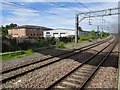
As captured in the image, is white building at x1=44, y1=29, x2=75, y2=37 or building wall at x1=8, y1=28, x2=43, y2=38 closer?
building wall at x1=8, y1=28, x2=43, y2=38

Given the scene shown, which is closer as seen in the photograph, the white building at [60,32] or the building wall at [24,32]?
the building wall at [24,32]

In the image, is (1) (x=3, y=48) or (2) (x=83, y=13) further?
(2) (x=83, y=13)

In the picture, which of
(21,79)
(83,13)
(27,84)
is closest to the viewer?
(27,84)

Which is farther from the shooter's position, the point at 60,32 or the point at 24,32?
the point at 60,32

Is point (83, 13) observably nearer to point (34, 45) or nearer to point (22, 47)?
point (34, 45)

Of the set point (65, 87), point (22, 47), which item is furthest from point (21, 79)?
point (22, 47)

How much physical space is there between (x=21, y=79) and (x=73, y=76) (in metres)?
2.67

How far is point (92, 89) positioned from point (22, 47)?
2169cm

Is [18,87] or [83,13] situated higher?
[83,13]

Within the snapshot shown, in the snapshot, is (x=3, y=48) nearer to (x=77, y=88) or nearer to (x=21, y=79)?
(x=21, y=79)

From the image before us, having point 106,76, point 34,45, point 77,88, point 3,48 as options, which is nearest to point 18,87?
point 77,88

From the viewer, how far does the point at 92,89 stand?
353 inches

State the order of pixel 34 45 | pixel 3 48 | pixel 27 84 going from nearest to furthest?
pixel 27 84 → pixel 3 48 → pixel 34 45

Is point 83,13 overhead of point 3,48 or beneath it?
overhead
